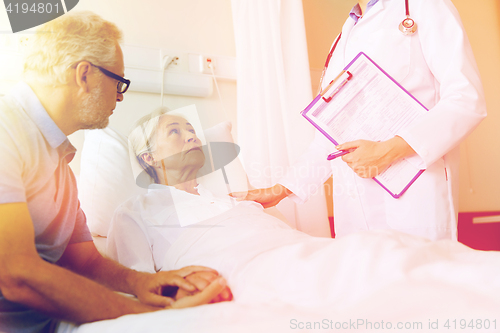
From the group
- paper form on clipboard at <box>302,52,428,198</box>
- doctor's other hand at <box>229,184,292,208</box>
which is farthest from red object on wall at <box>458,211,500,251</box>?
doctor's other hand at <box>229,184,292,208</box>

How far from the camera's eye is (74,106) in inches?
23.0

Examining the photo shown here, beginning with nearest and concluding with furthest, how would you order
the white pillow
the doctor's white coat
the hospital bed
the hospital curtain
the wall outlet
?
the hospital bed → the white pillow → the doctor's white coat → the wall outlet → the hospital curtain

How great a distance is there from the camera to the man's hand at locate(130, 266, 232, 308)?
1.76ft

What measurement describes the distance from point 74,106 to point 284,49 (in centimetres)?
101

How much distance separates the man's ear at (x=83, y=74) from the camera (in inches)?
23.1

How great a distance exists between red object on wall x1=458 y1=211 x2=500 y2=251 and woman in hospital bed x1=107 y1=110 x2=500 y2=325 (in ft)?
5.84

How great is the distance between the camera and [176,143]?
0.77 metres

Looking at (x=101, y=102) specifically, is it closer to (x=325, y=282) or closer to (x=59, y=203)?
(x=59, y=203)

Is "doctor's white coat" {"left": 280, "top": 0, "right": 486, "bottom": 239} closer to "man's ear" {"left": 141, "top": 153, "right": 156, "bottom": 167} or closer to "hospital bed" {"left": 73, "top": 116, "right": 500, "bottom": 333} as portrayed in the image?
"hospital bed" {"left": 73, "top": 116, "right": 500, "bottom": 333}

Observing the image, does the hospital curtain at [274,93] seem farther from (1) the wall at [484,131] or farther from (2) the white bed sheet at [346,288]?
(1) the wall at [484,131]

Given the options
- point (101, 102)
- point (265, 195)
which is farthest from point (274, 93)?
point (101, 102)

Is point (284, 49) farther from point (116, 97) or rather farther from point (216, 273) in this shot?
point (216, 273)

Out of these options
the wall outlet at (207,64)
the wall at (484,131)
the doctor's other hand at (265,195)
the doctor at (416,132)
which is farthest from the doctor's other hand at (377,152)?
the wall at (484,131)

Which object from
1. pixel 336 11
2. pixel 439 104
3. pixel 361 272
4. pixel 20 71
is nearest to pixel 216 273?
pixel 361 272
